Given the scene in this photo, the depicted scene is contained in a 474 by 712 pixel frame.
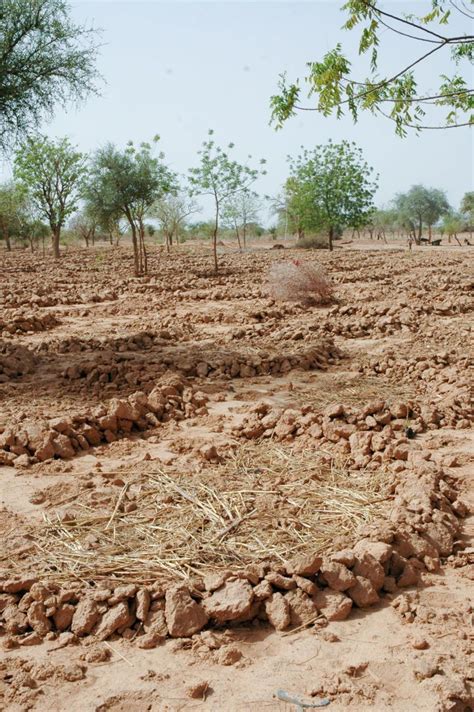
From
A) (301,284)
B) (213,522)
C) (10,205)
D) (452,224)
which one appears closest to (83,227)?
(10,205)

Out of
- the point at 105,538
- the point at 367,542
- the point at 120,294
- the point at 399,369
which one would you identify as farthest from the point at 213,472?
the point at 120,294

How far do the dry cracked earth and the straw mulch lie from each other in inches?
0.6

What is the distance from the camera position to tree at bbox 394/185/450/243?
60812mm

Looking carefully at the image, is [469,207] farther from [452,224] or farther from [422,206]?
[452,224]

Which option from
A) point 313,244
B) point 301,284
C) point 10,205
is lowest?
point 301,284

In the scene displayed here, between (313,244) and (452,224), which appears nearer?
(313,244)

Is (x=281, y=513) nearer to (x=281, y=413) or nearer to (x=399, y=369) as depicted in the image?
(x=281, y=413)

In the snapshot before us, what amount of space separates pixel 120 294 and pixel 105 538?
12.4 meters

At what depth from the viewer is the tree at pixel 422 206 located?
6081 centimetres

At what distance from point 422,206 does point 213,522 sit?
202ft

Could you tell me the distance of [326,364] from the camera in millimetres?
7738

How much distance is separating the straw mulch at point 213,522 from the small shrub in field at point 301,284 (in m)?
8.66

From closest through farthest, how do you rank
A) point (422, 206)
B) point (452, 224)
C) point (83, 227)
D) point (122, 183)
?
point (122, 183)
point (83, 227)
point (452, 224)
point (422, 206)

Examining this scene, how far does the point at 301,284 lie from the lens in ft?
42.0
